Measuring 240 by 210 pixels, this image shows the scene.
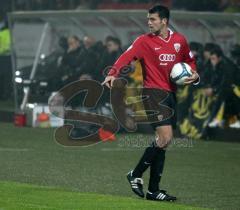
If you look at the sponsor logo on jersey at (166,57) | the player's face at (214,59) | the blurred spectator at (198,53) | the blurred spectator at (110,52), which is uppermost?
the sponsor logo on jersey at (166,57)

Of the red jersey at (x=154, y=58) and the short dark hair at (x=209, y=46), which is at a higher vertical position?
the red jersey at (x=154, y=58)

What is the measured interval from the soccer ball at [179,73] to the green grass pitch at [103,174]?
4.59 feet

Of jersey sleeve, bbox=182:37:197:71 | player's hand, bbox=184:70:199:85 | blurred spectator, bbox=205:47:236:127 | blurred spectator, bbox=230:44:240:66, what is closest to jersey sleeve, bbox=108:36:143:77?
jersey sleeve, bbox=182:37:197:71

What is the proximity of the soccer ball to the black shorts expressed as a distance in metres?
0.18

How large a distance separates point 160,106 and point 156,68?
0.46m

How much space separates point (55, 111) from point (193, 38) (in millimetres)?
3450

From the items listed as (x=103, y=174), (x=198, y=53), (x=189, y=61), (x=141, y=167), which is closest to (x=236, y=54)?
(x=198, y=53)

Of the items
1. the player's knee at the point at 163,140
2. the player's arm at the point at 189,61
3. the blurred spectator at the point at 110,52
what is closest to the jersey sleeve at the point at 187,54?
the player's arm at the point at 189,61

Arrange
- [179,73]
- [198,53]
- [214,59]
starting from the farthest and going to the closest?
[198,53]
[214,59]
[179,73]

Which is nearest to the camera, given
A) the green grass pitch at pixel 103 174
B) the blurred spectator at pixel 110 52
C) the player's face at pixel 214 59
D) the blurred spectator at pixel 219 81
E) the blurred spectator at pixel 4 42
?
the green grass pitch at pixel 103 174

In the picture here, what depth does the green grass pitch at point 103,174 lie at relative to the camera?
11898 millimetres

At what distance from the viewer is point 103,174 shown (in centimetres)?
1492

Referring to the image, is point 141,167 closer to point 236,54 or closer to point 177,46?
point 177,46

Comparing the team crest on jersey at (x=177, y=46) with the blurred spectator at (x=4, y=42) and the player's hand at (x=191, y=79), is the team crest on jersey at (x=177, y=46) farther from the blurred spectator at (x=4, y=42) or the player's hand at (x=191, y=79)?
the blurred spectator at (x=4, y=42)
